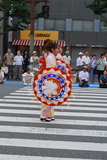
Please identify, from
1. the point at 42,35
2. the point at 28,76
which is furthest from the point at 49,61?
the point at 42,35

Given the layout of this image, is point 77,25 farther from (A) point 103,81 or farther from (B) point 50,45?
(B) point 50,45

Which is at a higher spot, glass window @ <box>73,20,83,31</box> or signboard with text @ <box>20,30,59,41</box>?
glass window @ <box>73,20,83,31</box>

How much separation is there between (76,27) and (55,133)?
3263 centimetres

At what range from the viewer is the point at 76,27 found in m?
38.4

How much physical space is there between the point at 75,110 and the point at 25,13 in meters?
17.0

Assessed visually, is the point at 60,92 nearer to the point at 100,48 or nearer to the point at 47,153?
the point at 47,153

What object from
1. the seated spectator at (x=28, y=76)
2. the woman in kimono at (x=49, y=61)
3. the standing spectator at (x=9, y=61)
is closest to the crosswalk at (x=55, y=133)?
the woman in kimono at (x=49, y=61)

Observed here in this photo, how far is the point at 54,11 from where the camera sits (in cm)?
3812

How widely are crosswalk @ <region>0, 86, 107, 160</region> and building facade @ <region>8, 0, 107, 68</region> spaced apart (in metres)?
27.9

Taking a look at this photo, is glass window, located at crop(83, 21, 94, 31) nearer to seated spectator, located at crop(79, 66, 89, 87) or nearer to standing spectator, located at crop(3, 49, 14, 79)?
standing spectator, located at crop(3, 49, 14, 79)

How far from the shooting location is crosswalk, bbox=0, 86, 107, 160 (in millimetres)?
5285

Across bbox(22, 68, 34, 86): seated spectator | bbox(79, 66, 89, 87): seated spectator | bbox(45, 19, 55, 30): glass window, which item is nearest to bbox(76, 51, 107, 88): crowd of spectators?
bbox(79, 66, 89, 87): seated spectator

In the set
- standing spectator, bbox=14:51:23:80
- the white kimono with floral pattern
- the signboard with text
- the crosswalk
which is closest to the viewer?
the crosswalk

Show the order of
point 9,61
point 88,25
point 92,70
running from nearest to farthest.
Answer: point 92,70 → point 9,61 → point 88,25
